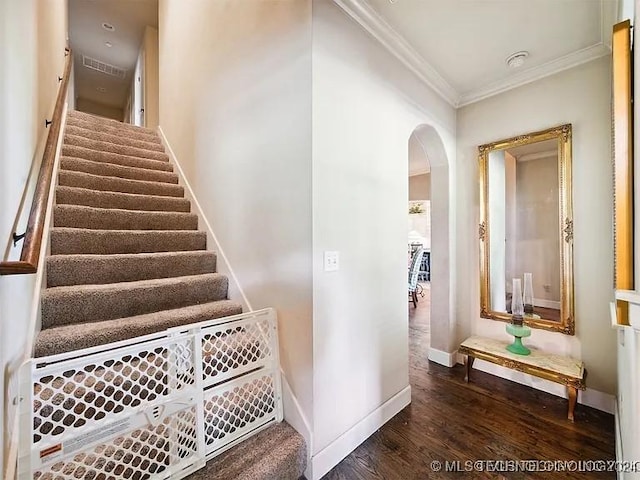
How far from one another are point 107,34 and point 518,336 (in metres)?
7.75

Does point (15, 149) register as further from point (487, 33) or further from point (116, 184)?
point (487, 33)

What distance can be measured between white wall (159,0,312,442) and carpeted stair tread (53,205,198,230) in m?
0.30

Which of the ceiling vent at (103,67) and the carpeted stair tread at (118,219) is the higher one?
the ceiling vent at (103,67)

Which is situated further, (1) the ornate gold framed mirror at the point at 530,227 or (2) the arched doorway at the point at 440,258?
(2) the arched doorway at the point at 440,258

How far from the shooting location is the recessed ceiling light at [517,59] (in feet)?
7.22

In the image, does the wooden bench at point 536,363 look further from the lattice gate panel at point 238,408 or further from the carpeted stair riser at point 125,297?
the carpeted stair riser at point 125,297

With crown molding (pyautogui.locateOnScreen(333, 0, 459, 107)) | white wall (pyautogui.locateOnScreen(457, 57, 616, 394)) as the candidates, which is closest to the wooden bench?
white wall (pyautogui.locateOnScreen(457, 57, 616, 394))

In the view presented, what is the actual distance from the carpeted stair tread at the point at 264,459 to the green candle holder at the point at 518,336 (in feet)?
6.39

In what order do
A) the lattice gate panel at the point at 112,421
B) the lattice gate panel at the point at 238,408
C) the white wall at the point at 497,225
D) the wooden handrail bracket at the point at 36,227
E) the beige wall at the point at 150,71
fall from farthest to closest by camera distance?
the beige wall at the point at 150,71 → the white wall at the point at 497,225 → the lattice gate panel at the point at 238,408 → the lattice gate panel at the point at 112,421 → the wooden handrail bracket at the point at 36,227

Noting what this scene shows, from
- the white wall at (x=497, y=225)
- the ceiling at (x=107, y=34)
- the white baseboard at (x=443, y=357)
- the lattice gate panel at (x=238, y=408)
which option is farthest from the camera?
the ceiling at (x=107, y=34)

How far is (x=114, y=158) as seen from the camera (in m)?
3.15

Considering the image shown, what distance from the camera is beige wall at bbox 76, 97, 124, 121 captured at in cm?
739

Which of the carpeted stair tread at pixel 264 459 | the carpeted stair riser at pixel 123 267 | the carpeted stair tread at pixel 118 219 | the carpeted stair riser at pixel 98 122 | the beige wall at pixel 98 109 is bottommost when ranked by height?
the carpeted stair tread at pixel 264 459

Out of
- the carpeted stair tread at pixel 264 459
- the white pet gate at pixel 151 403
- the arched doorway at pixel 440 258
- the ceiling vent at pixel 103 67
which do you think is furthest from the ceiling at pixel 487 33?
the ceiling vent at pixel 103 67
